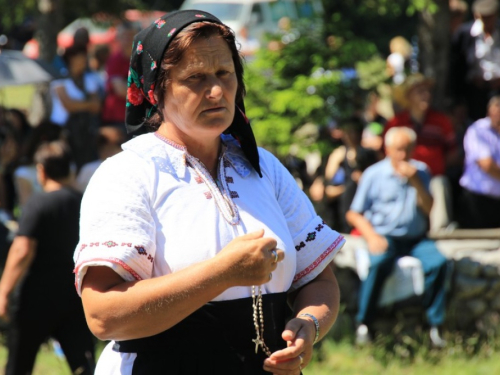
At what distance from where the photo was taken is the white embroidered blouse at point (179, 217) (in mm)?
2262

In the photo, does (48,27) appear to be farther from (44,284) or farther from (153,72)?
(153,72)

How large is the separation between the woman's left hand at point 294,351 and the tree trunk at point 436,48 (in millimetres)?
7123

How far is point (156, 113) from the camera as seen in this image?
101 inches

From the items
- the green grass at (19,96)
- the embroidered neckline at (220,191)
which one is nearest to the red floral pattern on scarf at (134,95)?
the embroidered neckline at (220,191)

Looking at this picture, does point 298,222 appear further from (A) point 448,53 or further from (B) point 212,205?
(A) point 448,53

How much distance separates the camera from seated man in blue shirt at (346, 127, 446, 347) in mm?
6836

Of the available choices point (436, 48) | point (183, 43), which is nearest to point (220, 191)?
point (183, 43)

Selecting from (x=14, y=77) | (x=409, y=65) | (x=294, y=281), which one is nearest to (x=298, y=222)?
(x=294, y=281)

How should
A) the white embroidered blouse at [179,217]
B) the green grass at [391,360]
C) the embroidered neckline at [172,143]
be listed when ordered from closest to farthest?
the white embroidered blouse at [179,217]
the embroidered neckline at [172,143]
the green grass at [391,360]

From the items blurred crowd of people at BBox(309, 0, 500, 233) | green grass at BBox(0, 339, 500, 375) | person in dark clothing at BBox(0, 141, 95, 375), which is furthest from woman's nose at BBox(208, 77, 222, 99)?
blurred crowd of people at BBox(309, 0, 500, 233)

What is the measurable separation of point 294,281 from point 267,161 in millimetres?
365

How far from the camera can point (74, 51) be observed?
29.4 ft

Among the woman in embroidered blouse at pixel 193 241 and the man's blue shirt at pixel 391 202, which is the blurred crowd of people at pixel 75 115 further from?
the woman in embroidered blouse at pixel 193 241

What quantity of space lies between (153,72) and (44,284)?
3017mm
